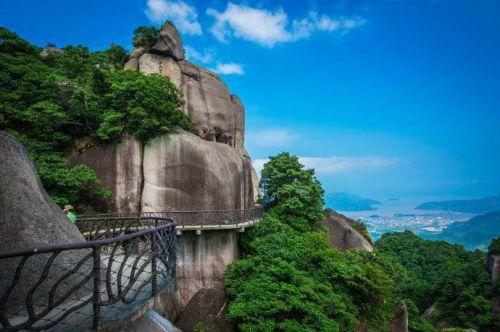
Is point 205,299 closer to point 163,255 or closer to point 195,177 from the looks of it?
point 195,177

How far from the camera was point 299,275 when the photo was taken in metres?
13.8

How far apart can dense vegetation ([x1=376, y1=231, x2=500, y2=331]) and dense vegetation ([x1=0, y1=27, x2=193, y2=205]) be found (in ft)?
84.3

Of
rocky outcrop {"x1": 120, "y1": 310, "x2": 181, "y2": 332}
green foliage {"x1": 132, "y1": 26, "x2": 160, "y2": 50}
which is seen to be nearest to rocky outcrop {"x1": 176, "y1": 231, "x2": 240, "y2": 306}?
rocky outcrop {"x1": 120, "y1": 310, "x2": 181, "y2": 332}

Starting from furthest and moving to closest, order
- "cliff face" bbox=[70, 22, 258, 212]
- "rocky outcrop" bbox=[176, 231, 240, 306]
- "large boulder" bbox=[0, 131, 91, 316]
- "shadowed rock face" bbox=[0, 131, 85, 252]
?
1. "cliff face" bbox=[70, 22, 258, 212]
2. "rocky outcrop" bbox=[176, 231, 240, 306]
3. "shadowed rock face" bbox=[0, 131, 85, 252]
4. "large boulder" bbox=[0, 131, 91, 316]

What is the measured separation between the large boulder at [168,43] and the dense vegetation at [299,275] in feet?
39.9

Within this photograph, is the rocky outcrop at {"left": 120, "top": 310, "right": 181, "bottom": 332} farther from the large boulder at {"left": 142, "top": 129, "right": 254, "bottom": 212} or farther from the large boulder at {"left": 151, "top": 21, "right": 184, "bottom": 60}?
the large boulder at {"left": 151, "top": 21, "right": 184, "bottom": 60}

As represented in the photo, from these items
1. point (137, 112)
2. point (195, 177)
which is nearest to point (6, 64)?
point (137, 112)

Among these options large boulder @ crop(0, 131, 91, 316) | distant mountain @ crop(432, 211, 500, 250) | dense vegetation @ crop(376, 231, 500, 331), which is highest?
large boulder @ crop(0, 131, 91, 316)

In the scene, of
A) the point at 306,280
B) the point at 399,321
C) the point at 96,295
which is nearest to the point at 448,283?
the point at 399,321

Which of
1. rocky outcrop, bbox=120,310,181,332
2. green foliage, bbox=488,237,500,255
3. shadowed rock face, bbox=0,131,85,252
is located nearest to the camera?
shadowed rock face, bbox=0,131,85,252

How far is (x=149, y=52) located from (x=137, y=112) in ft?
30.8

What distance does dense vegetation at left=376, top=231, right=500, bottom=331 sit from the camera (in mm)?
26000

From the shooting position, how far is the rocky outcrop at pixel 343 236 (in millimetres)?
24016

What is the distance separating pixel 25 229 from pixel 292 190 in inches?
698
